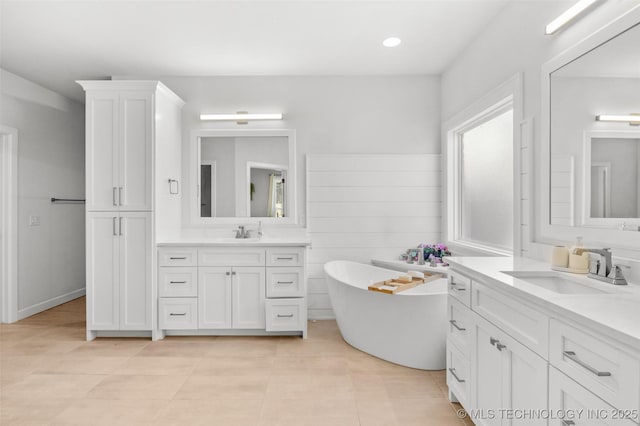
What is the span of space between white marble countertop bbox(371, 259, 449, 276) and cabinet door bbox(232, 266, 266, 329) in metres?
1.25

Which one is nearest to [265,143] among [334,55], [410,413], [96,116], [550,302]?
[334,55]

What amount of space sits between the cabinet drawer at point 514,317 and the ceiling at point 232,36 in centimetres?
202

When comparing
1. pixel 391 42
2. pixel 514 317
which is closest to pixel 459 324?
pixel 514 317

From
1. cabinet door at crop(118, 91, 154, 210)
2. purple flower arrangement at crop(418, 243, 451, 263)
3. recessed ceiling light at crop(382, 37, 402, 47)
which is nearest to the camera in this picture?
recessed ceiling light at crop(382, 37, 402, 47)

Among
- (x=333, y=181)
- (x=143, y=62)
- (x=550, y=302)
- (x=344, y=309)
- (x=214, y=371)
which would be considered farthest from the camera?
(x=333, y=181)

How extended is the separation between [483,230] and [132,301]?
10.4ft

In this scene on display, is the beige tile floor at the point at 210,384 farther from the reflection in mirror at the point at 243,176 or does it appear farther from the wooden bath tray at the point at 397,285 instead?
the reflection in mirror at the point at 243,176

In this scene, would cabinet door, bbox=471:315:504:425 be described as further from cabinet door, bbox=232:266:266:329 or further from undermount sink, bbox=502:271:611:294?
cabinet door, bbox=232:266:266:329

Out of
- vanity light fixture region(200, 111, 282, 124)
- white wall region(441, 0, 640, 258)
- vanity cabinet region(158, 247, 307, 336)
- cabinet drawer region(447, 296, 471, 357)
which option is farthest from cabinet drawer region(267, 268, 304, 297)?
white wall region(441, 0, 640, 258)

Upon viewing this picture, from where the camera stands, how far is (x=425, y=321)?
2.67 metres

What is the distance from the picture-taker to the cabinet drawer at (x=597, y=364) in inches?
37.2

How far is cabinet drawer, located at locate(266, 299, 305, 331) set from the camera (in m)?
3.39

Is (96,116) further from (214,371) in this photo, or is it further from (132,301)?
(214,371)

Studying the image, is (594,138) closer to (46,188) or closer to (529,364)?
(529,364)
